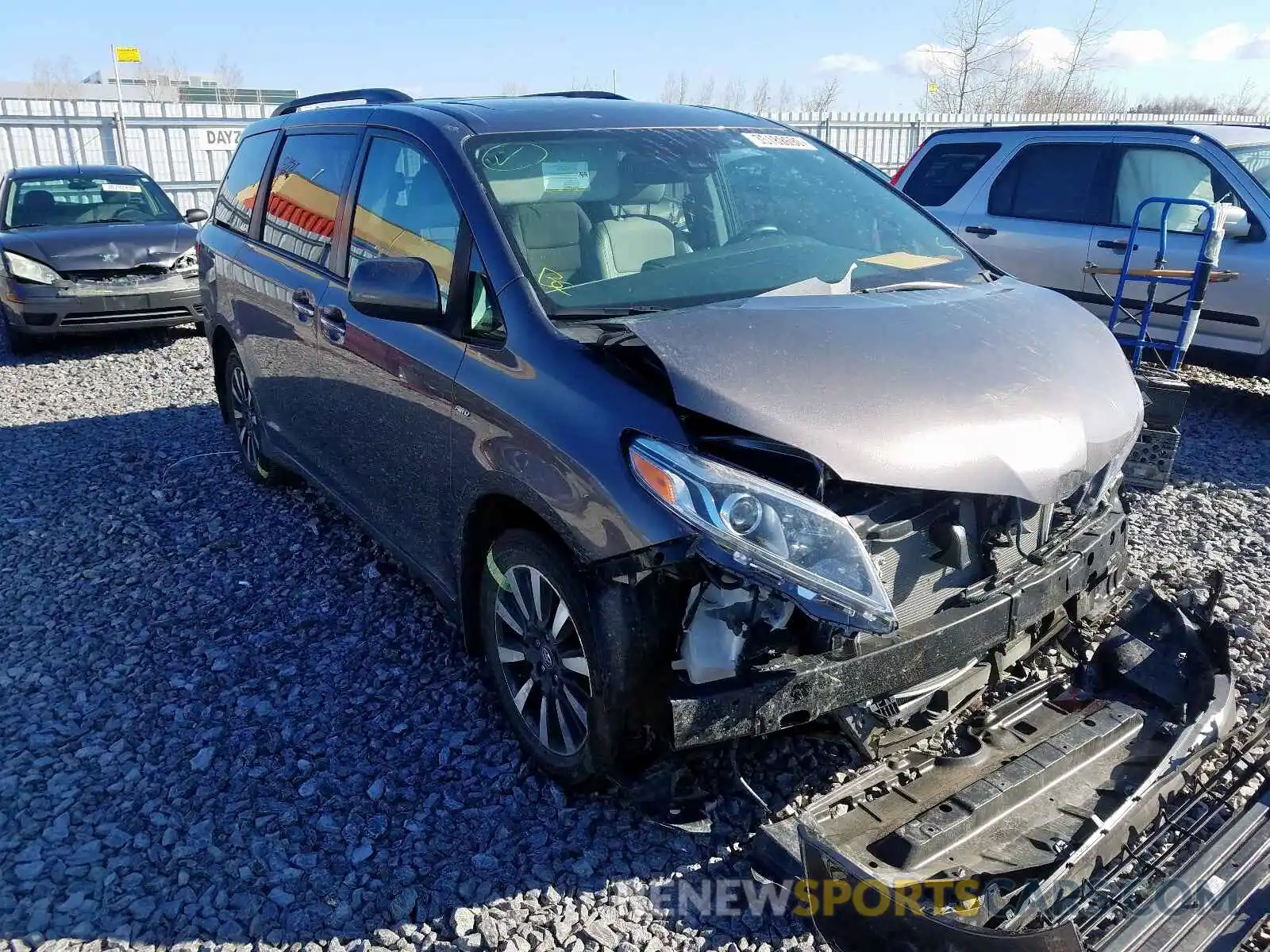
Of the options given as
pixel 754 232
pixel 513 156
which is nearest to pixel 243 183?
pixel 513 156

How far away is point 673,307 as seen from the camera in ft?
9.82

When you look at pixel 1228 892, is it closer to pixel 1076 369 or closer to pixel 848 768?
pixel 848 768

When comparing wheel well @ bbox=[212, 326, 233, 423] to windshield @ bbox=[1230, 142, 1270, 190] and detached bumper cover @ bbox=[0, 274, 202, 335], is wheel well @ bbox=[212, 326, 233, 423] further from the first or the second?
windshield @ bbox=[1230, 142, 1270, 190]

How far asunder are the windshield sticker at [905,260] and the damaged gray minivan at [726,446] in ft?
0.04

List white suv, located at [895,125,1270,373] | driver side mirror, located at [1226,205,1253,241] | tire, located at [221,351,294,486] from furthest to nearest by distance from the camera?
white suv, located at [895,125,1270,373] < driver side mirror, located at [1226,205,1253,241] < tire, located at [221,351,294,486]

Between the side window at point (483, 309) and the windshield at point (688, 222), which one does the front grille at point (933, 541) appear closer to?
the windshield at point (688, 222)

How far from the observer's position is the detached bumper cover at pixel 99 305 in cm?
873

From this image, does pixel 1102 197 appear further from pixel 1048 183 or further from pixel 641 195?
pixel 641 195

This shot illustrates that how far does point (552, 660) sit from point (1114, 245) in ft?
19.9

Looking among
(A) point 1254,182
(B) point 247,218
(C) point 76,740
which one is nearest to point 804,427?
(C) point 76,740

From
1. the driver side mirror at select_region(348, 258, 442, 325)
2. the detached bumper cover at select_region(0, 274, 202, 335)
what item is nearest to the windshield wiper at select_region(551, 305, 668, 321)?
the driver side mirror at select_region(348, 258, 442, 325)

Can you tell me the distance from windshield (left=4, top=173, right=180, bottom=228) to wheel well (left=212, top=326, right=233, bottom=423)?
497 cm

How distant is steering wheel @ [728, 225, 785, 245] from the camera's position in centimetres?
343

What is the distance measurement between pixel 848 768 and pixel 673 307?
1.51m
